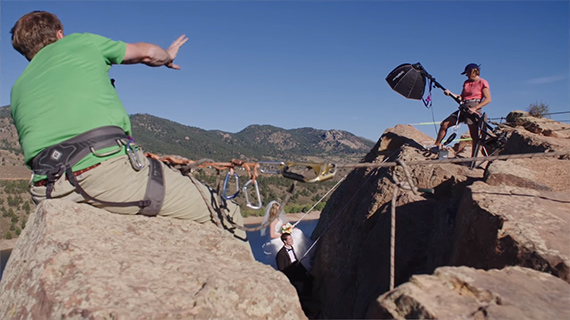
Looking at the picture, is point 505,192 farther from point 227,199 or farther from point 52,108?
point 52,108

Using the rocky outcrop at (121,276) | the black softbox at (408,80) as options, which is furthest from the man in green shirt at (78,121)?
the black softbox at (408,80)

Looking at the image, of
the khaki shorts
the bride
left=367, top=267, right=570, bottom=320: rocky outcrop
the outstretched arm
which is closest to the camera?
left=367, top=267, right=570, bottom=320: rocky outcrop

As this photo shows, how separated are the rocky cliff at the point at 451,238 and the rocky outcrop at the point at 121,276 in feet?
2.95

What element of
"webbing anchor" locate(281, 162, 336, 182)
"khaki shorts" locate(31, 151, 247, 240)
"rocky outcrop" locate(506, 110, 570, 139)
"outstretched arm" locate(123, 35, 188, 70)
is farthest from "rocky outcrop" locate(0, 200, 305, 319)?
"rocky outcrop" locate(506, 110, 570, 139)

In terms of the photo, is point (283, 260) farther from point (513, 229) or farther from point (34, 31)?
point (34, 31)

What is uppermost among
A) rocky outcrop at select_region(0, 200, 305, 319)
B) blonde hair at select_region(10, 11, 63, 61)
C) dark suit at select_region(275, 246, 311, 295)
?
blonde hair at select_region(10, 11, 63, 61)

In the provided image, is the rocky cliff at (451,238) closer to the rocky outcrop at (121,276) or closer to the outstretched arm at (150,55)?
the rocky outcrop at (121,276)

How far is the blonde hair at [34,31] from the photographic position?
3.73m

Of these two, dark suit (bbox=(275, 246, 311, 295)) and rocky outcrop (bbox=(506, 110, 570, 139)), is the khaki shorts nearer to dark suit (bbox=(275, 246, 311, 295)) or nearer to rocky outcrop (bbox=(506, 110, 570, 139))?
dark suit (bbox=(275, 246, 311, 295))

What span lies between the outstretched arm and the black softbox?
6.60 m

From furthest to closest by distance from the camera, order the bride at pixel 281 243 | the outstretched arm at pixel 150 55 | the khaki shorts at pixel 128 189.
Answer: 1. the bride at pixel 281 243
2. the outstretched arm at pixel 150 55
3. the khaki shorts at pixel 128 189

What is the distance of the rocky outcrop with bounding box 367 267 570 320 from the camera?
2.55 metres

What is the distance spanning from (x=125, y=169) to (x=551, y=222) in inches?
147

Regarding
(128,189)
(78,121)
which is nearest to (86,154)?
(78,121)
